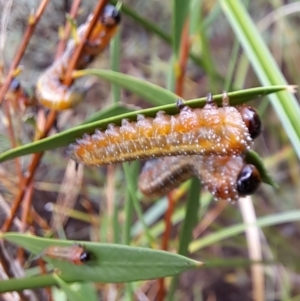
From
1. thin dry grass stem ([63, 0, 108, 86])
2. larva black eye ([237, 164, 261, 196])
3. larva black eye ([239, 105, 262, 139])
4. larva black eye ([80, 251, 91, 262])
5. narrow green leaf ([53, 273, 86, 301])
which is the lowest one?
narrow green leaf ([53, 273, 86, 301])

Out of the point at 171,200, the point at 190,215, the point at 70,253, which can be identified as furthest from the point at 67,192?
the point at 70,253

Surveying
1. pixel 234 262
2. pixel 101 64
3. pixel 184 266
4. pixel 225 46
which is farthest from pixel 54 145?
pixel 225 46

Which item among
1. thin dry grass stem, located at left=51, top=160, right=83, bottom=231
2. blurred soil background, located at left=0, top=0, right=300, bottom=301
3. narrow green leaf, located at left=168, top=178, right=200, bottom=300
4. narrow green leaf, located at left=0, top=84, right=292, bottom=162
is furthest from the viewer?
blurred soil background, located at left=0, top=0, right=300, bottom=301

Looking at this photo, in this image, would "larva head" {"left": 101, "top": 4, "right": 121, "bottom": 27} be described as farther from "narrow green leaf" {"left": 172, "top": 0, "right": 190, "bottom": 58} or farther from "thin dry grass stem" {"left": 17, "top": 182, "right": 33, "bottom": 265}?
"thin dry grass stem" {"left": 17, "top": 182, "right": 33, "bottom": 265}

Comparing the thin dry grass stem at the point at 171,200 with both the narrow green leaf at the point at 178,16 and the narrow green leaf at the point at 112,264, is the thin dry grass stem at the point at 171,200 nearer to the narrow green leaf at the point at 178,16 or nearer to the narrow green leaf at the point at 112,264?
the narrow green leaf at the point at 178,16

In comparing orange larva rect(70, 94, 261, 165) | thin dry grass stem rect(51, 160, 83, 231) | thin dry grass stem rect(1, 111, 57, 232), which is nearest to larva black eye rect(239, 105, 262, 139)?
orange larva rect(70, 94, 261, 165)

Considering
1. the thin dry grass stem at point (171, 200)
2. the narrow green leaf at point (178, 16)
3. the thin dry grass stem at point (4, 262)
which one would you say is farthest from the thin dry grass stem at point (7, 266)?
the narrow green leaf at point (178, 16)
